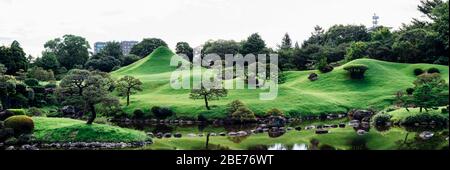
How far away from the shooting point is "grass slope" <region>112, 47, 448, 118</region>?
51.1 m

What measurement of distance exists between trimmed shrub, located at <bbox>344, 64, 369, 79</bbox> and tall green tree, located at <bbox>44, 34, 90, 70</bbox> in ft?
157

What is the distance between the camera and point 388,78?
63.4 metres

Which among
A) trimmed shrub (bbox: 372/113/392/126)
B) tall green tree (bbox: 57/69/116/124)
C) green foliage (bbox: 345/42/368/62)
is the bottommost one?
trimmed shrub (bbox: 372/113/392/126)

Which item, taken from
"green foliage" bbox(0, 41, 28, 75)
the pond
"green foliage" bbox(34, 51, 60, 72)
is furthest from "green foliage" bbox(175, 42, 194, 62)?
the pond

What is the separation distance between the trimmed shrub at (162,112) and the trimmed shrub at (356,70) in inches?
979

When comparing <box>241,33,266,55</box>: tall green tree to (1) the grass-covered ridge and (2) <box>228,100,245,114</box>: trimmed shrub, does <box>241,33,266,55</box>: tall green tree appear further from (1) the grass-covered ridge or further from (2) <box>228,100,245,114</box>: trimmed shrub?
(1) the grass-covered ridge

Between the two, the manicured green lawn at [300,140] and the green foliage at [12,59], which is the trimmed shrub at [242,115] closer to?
the manicured green lawn at [300,140]

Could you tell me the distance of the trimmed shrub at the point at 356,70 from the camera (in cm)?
6406

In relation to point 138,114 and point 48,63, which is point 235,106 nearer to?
point 138,114

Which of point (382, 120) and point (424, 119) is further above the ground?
point (424, 119)

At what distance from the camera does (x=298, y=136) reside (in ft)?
120

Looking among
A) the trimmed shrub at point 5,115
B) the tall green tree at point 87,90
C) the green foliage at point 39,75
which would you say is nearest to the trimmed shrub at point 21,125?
the trimmed shrub at point 5,115

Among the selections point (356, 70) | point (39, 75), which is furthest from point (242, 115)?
point (39, 75)

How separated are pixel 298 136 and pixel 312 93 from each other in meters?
21.7
